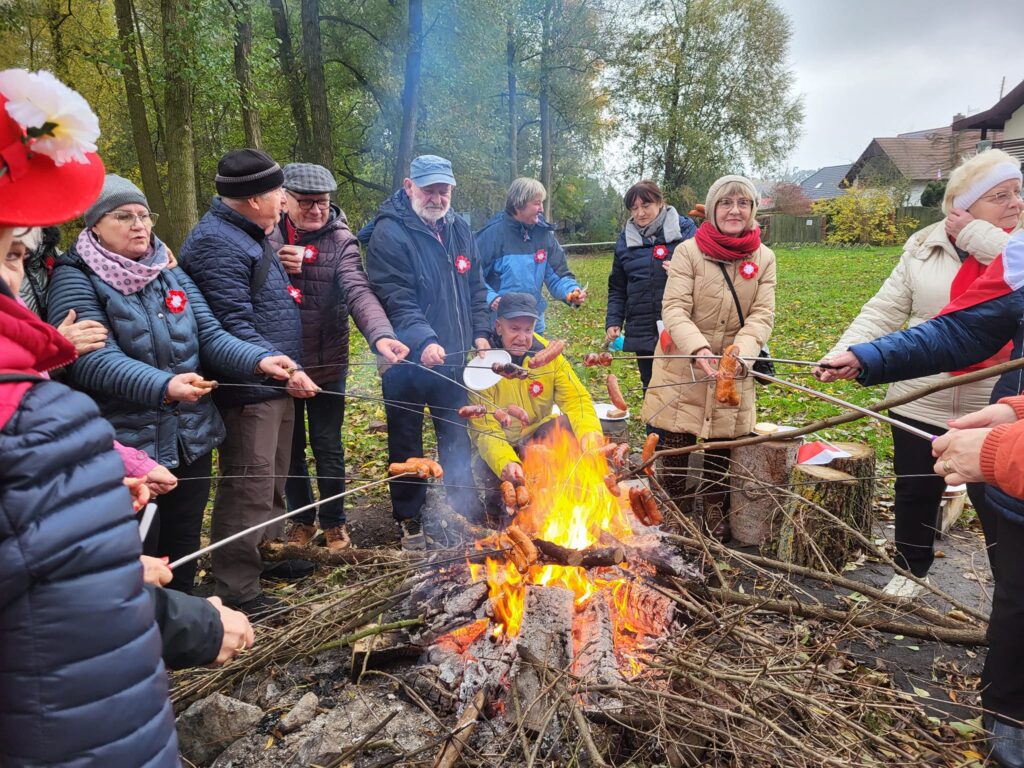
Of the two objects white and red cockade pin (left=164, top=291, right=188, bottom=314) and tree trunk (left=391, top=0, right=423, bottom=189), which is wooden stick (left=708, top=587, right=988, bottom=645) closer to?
white and red cockade pin (left=164, top=291, right=188, bottom=314)

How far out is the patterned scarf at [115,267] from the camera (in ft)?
Result: 9.57

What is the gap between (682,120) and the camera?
2950 centimetres

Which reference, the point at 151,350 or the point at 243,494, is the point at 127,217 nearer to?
the point at 151,350

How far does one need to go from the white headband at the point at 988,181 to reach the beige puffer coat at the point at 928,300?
0.41ft

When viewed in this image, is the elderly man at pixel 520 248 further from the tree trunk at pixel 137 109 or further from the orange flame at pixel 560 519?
the tree trunk at pixel 137 109

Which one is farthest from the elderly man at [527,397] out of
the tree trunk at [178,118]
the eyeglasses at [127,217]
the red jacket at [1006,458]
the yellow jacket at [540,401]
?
the tree trunk at [178,118]

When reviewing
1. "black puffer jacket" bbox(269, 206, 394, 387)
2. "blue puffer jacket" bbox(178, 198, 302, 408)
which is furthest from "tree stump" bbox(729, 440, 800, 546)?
"blue puffer jacket" bbox(178, 198, 302, 408)

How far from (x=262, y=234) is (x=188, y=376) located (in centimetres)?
112

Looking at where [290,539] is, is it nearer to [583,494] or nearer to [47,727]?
[583,494]

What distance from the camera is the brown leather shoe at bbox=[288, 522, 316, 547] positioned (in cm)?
452

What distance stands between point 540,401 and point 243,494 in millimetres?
1893

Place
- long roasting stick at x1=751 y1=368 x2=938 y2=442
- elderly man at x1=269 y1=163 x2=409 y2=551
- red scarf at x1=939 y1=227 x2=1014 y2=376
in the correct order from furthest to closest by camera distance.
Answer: elderly man at x1=269 y1=163 x2=409 y2=551, red scarf at x1=939 y1=227 x2=1014 y2=376, long roasting stick at x1=751 y1=368 x2=938 y2=442

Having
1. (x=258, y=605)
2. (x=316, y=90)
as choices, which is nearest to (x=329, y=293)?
(x=258, y=605)

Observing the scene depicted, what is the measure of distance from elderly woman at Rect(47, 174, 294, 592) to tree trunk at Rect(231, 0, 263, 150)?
29.4ft
